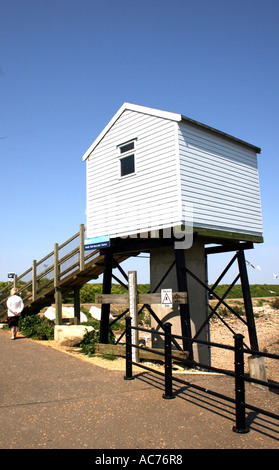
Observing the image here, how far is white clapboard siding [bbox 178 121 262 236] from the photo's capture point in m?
11.8

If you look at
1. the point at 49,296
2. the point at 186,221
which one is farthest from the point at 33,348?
the point at 186,221

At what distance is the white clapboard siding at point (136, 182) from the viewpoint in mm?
11672

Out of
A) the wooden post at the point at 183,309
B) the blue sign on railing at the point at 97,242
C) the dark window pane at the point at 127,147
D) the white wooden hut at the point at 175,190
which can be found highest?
the dark window pane at the point at 127,147

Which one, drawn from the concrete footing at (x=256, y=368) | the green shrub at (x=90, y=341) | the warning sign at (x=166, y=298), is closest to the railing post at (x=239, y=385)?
the warning sign at (x=166, y=298)

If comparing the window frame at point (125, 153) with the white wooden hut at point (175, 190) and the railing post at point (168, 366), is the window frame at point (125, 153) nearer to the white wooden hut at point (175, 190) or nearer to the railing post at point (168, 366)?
the white wooden hut at point (175, 190)

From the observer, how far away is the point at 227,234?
12.9m

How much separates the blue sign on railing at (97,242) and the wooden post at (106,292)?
0.37 meters

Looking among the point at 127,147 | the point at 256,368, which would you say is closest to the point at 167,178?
the point at 127,147

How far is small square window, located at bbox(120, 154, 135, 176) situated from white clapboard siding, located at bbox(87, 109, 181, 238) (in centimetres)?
18

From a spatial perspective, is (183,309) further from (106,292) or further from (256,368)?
(106,292)

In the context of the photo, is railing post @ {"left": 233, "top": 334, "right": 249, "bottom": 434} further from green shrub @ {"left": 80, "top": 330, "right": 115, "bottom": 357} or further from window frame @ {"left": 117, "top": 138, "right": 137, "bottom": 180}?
window frame @ {"left": 117, "top": 138, "right": 137, "bottom": 180}

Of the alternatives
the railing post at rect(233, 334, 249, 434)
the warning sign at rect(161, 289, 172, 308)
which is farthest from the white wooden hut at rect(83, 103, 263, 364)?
the railing post at rect(233, 334, 249, 434)

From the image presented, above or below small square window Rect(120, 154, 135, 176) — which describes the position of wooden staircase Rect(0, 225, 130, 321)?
below

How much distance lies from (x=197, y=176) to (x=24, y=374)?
703 cm
